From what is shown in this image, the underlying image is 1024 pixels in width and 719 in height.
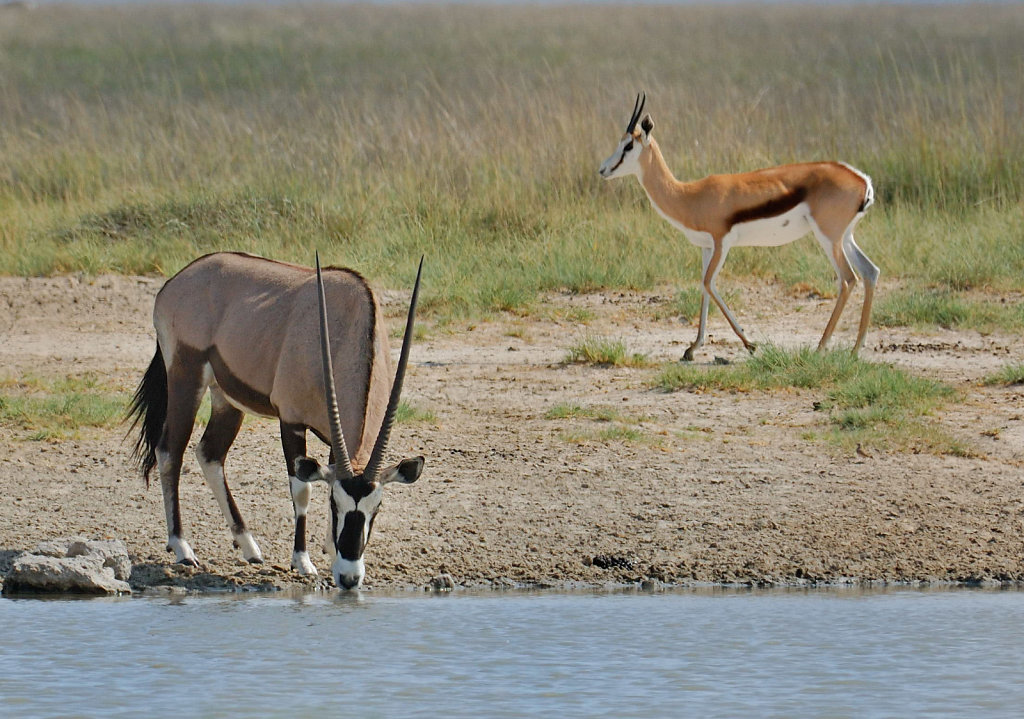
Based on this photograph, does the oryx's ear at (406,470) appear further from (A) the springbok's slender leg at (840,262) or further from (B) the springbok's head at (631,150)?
(B) the springbok's head at (631,150)

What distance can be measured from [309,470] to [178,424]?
0.99m

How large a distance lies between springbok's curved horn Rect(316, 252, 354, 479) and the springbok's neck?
4838 millimetres

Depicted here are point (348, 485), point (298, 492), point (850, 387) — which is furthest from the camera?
point (850, 387)

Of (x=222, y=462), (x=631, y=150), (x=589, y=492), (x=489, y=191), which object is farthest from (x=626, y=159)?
(x=222, y=462)

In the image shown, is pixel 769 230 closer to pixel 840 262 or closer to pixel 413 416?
pixel 840 262

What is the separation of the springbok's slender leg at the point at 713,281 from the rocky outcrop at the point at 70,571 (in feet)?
14.2

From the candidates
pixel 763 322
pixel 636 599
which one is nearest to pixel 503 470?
pixel 636 599

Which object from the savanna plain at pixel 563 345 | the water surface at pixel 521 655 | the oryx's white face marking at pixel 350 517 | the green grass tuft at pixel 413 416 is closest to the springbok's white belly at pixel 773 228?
the savanna plain at pixel 563 345

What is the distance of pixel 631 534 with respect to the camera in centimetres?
639

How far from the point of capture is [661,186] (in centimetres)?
1006

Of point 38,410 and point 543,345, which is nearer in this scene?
point 38,410

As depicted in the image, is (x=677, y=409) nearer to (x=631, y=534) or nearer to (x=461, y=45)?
(x=631, y=534)

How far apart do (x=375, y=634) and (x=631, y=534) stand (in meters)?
Result: 1.47

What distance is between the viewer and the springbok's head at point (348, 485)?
5.07 meters
